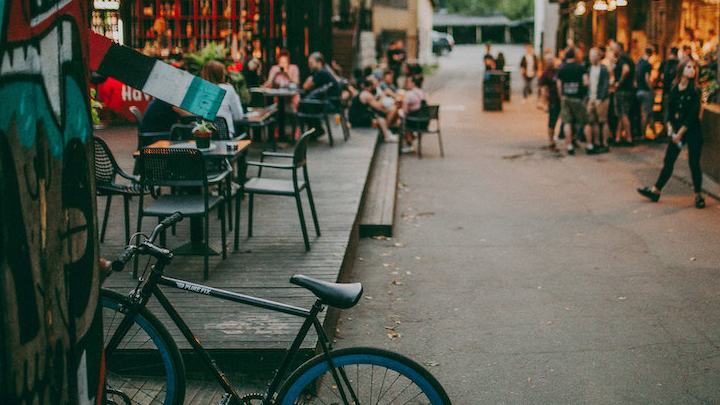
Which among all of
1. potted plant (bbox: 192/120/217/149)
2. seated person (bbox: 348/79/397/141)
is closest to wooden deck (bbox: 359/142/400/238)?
seated person (bbox: 348/79/397/141)

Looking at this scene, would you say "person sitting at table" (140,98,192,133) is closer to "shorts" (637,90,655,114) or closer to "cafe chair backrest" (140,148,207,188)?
"cafe chair backrest" (140,148,207,188)

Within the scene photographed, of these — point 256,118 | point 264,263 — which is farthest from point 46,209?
point 256,118

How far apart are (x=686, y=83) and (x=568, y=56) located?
17.9 ft

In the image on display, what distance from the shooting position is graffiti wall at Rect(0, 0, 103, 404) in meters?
2.26

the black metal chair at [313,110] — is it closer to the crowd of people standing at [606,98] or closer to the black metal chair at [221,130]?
the crowd of people standing at [606,98]

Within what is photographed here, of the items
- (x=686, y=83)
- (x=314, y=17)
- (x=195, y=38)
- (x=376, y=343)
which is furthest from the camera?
(x=314, y=17)

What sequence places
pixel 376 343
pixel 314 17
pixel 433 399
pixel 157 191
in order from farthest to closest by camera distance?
1. pixel 314 17
2. pixel 157 191
3. pixel 376 343
4. pixel 433 399

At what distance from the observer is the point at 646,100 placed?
15.2 meters

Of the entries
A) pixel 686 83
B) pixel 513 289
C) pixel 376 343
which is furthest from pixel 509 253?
pixel 686 83

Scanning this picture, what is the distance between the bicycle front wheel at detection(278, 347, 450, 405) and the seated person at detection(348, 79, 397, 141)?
1242 centimetres

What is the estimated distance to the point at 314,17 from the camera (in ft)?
65.1

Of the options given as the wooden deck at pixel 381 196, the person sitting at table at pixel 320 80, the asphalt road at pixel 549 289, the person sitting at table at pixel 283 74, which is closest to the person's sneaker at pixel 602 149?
the asphalt road at pixel 549 289

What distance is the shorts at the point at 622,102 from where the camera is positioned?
15.0m

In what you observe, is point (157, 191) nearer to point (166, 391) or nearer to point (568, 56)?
point (166, 391)
